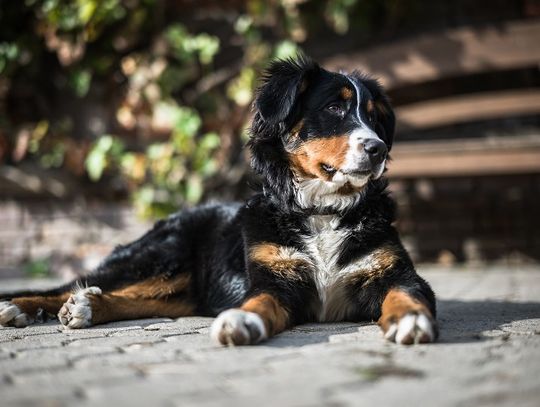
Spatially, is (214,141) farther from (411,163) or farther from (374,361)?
(374,361)

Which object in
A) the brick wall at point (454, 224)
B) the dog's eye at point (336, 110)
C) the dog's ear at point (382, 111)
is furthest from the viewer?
the brick wall at point (454, 224)

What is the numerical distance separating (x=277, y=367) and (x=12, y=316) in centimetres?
186

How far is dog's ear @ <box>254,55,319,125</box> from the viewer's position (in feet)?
11.1

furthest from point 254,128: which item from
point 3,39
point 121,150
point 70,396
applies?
point 3,39

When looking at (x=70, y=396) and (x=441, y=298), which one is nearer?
(x=70, y=396)

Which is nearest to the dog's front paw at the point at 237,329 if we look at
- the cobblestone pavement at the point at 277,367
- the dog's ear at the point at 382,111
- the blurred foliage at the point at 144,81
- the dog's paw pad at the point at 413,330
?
the cobblestone pavement at the point at 277,367

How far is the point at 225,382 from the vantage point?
1.83 meters

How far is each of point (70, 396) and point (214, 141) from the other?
5.50 metres

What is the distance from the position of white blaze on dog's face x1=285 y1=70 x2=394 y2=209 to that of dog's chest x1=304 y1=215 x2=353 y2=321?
16 centimetres

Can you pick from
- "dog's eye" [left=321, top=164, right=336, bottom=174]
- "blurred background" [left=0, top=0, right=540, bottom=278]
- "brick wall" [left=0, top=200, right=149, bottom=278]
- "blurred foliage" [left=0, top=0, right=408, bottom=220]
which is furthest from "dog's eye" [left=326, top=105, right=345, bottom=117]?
→ "brick wall" [left=0, top=200, right=149, bottom=278]

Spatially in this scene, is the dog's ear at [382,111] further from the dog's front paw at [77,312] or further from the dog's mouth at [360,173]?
the dog's front paw at [77,312]

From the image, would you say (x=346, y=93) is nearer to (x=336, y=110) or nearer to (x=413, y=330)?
(x=336, y=110)

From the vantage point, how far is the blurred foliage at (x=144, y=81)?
7.09 metres

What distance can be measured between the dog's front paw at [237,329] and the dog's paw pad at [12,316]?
1406 mm
